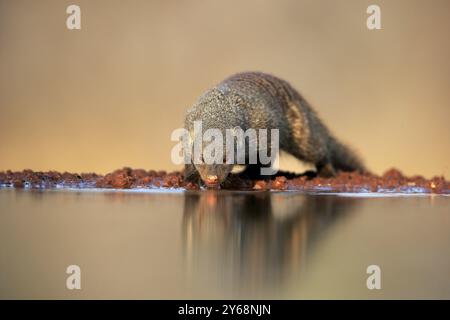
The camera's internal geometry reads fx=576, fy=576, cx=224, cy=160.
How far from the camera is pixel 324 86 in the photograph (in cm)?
871

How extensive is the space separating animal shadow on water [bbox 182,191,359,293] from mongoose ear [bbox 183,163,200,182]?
0.53 m

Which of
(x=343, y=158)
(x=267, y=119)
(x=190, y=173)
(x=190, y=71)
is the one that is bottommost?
(x=343, y=158)

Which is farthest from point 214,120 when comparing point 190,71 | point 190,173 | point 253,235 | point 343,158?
point 190,71

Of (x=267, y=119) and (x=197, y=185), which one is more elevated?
(x=267, y=119)

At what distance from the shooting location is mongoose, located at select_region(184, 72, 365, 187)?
13.2 ft

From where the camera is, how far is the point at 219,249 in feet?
6.77

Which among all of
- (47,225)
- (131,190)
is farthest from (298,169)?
(47,225)

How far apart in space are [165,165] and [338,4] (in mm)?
3506

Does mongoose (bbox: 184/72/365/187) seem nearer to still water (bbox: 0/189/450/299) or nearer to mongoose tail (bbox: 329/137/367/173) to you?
mongoose tail (bbox: 329/137/367/173)

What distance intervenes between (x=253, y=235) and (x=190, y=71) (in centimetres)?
660

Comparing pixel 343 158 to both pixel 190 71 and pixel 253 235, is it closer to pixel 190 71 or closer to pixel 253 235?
pixel 190 71

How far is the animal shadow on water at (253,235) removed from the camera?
1807 millimetres

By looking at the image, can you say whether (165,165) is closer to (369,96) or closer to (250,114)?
(369,96)

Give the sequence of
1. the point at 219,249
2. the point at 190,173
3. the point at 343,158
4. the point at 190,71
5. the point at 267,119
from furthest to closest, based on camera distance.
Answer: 1. the point at 190,71
2. the point at 343,158
3. the point at 267,119
4. the point at 190,173
5. the point at 219,249
